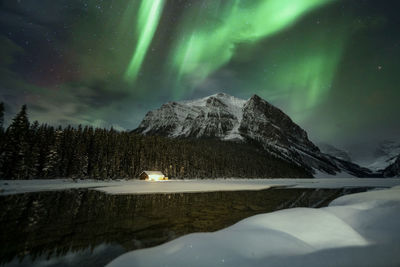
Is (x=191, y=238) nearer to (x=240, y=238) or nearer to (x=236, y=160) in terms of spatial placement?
(x=240, y=238)

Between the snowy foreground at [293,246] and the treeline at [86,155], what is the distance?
199 ft

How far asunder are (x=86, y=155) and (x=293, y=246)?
7415 centimetres

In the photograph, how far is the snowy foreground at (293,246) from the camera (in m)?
6.74

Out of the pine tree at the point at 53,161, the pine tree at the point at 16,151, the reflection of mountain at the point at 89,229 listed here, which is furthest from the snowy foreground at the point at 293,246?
the pine tree at the point at 53,161

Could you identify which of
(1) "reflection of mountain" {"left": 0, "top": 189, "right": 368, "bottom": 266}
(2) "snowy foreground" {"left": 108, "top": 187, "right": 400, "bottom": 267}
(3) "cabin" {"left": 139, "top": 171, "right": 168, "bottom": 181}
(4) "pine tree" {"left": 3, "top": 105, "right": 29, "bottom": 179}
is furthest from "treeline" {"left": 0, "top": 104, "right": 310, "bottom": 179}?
(2) "snowy foreground" {"left": 108, "top": 187, "right": 400, "bottom": 267}

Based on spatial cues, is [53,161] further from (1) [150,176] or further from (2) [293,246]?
(2) [293,246]

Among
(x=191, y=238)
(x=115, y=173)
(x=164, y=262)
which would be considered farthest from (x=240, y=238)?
(x=115, y=173)

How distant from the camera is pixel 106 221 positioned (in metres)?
13.4

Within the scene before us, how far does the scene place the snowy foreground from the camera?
6.74 m

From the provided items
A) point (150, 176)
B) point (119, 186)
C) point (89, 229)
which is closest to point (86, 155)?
point (150, 176)

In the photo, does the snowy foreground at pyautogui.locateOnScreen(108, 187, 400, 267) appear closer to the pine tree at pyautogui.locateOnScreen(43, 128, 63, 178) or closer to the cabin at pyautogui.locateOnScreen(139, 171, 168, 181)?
the pine tree at pyautogui.locateOnScreen(43, 128, 63, 178)

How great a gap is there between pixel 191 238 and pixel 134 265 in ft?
9.70

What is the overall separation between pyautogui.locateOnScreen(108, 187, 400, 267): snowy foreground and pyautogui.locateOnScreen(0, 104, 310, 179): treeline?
2393 inches

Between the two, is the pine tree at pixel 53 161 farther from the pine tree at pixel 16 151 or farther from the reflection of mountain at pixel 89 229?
the reflection of mountain at pixel 89 229
